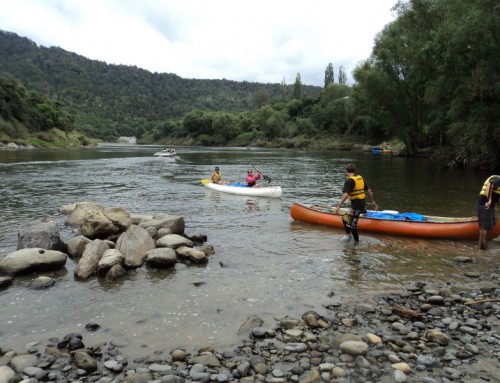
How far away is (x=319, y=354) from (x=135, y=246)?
591cm

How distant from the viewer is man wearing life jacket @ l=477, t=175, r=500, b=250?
33.5 ft

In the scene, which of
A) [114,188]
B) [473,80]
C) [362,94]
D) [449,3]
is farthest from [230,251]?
[362,94]

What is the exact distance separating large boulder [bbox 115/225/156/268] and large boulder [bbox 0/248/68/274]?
4.74 feet

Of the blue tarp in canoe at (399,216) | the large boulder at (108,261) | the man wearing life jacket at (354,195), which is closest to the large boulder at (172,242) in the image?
the large boulder at (108,261)

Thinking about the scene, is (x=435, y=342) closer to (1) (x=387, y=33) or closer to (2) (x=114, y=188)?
(2) (x=114, y=188)

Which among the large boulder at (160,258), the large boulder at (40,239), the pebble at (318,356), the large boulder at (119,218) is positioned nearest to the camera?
the pebble at (318,356)

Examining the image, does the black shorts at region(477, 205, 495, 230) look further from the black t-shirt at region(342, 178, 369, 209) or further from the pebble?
the pebble

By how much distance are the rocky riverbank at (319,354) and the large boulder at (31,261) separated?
11.5ft

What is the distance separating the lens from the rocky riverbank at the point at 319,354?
4910mm

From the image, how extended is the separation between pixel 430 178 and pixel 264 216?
729 inches

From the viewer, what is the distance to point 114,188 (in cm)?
2455

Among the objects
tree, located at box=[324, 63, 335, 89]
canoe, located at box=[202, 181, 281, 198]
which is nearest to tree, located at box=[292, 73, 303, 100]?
tree, located at box=[324, 63, 335, 89]

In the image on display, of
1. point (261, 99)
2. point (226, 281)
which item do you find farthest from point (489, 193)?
point (261, 99)

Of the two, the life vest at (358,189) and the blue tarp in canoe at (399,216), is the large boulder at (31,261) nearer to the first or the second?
the life vest at (358,189)
